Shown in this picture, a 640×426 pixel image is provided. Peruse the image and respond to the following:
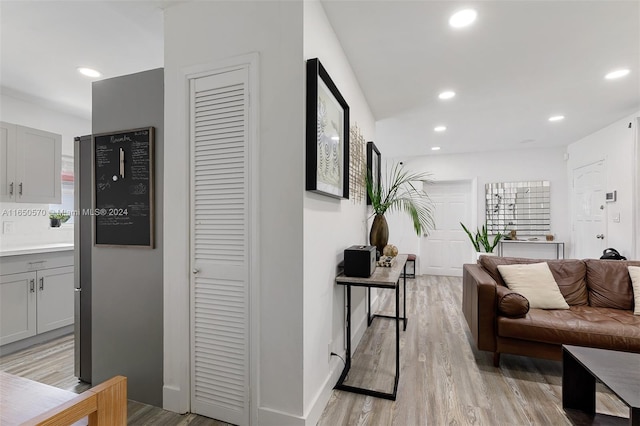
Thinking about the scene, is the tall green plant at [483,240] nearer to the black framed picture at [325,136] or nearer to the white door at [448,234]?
the white door at [448,234]

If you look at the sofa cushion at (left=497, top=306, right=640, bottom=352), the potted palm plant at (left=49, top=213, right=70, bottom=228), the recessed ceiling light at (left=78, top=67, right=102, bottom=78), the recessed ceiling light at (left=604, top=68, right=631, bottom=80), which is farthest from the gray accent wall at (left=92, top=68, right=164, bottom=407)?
the recessed ceiling light at (left=604, top=68, right=631, bottom=80)

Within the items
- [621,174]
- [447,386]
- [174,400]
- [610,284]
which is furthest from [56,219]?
[621,174]

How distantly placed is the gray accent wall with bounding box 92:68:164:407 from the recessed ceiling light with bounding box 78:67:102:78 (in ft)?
3.19

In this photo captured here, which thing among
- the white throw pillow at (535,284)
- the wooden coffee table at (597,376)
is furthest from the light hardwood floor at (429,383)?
the white throw pillow at (535,284)

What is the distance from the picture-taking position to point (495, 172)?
232 inches


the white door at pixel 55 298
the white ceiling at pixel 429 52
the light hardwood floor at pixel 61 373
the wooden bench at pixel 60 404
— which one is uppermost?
the white ceiling at pixel 429 52

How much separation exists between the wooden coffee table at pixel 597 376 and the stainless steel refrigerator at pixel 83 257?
3.12m

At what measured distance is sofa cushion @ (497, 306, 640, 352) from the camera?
213 cm

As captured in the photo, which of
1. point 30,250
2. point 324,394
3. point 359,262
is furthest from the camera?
point 30,250

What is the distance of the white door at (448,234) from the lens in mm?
6215

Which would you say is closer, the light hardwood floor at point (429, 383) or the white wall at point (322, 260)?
the white wall at point (322, 260)

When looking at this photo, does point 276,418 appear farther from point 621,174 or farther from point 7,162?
point 621,174

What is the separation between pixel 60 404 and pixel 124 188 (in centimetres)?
170

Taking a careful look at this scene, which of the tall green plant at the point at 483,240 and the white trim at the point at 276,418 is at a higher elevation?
the tall green plant at the point at 483,240
